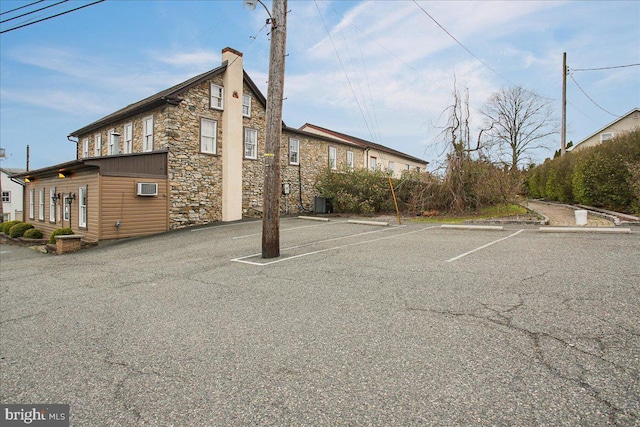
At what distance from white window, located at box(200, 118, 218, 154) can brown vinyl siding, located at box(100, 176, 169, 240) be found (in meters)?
2.74

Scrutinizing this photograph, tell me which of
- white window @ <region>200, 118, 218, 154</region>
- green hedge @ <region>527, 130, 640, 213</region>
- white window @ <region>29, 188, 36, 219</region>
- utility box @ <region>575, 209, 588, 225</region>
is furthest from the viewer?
white window @ <region>29, 188, 36, 219</region>

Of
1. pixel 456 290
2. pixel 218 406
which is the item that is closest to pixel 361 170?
pixel 456 290

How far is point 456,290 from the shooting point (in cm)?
487

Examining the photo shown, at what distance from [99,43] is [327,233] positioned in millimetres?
12166

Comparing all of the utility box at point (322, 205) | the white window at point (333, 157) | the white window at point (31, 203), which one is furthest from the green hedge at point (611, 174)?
the white window at point (31, 203)

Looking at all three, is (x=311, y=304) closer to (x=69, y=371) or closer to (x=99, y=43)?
(x=69, y=371)

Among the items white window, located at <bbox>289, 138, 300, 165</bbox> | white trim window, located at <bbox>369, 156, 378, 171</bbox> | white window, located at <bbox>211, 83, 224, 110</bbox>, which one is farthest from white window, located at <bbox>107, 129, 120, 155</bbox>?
white trim window, located at <bbox>369, 156, 378, 171</bbox>

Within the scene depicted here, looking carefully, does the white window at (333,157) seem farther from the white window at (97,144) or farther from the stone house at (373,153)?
the white window at (97,144)

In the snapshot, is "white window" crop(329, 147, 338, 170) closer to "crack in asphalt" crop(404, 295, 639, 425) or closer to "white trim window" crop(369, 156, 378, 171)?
"white trim window" crop(369, 156, 378, 171)

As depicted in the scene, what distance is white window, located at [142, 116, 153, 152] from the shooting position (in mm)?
16094

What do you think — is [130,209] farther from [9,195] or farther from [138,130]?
[9,195]

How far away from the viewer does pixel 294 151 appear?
21344mm

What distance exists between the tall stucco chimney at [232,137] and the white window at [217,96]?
0.64 ft

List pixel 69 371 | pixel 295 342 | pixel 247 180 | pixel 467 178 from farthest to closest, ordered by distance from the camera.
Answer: pixel 247 180 < pixel 467 178 < pixel 295 342 < pixel 69 371
